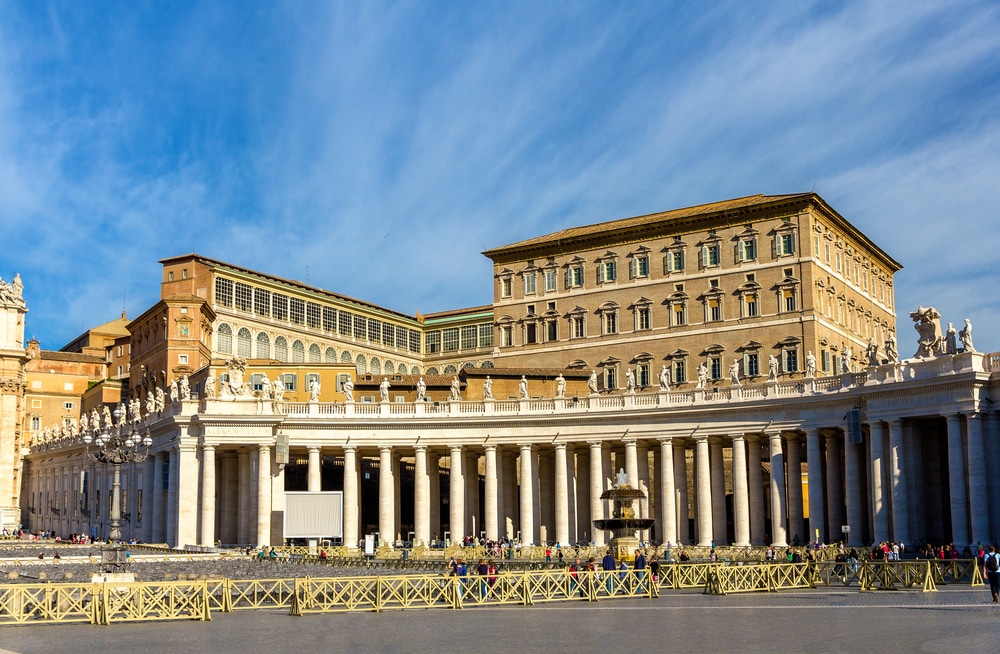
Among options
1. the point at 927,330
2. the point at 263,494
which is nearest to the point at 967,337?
the point at 927,330

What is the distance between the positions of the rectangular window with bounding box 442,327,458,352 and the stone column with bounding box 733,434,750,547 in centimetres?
7515

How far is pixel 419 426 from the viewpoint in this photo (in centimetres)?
8500

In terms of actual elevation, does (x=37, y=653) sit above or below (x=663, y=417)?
below

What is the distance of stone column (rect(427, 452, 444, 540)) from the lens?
88125mm

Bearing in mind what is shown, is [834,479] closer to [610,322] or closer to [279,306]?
[610,322]

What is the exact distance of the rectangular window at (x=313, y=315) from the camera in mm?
136125

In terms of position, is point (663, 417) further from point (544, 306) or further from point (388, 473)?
point (544, 306)

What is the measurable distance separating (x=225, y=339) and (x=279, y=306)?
953 cm

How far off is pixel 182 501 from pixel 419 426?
1763 cm

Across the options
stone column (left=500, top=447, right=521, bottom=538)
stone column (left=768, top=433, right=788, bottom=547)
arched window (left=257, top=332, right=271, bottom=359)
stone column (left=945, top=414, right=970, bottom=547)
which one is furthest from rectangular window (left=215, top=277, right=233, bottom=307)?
stone column (left=945, top=414, right=970, bottom=547)

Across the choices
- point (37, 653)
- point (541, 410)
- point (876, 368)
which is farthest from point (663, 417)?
point (37, 653)

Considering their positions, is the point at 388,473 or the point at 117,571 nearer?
the point at 117,571

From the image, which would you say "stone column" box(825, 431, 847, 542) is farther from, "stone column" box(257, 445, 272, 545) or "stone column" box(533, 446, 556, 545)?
"stone column" box(257, 445, 272, 545)

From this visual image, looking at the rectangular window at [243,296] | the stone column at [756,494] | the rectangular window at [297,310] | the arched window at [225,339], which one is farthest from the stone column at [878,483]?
the rectangular window at [297,310]
